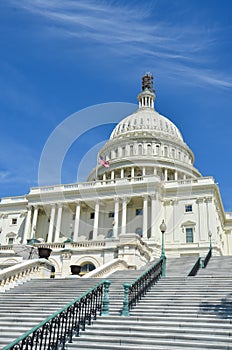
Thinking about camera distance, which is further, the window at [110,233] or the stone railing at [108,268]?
the window at [110,233]

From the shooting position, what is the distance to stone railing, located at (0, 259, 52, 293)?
18750mm

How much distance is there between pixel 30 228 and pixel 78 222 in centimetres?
849

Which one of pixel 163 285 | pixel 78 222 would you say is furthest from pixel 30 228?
pixel 163 285

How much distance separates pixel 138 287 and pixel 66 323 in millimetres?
4865

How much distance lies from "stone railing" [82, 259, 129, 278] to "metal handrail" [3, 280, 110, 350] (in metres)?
6.43

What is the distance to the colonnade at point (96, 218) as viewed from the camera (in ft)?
170

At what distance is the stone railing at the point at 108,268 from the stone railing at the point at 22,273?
3.63 m

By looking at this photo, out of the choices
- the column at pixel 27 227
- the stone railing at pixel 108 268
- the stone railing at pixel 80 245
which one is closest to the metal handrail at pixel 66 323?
the stone railing at pixel 108 268

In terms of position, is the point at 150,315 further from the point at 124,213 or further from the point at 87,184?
the point at 87,184

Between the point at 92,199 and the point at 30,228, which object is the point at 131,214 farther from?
the point at 30,228

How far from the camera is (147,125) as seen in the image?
87938 mm

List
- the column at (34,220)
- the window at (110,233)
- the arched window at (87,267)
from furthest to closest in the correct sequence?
the column at (34,220) < the window at (110,233) < the arched window at (87,267)

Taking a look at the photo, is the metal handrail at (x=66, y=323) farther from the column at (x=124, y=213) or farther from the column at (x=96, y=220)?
the column at (x=96, y=220)

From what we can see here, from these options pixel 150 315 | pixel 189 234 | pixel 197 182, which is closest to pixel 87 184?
pixel 197 182
